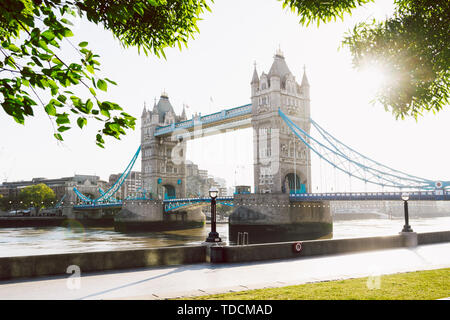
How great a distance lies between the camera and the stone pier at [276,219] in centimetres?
4403

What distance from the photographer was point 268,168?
2068 inches

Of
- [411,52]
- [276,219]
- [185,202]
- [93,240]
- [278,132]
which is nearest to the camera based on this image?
[411,52]

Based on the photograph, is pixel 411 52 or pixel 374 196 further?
pixel 374 196

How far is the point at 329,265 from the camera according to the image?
11984 millimetres

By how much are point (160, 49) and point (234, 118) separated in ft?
163

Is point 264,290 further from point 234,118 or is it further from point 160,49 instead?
point 234,118

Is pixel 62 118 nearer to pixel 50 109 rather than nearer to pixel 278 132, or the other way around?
pixel 50 109

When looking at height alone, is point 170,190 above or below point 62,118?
above

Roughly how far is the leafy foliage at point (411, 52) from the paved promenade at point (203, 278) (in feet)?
18.1

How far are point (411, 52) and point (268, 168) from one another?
39.2 m

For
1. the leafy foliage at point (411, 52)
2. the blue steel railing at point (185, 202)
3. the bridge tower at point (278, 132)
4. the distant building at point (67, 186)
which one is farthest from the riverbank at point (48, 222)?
the leafy foliage at point (411, 52)

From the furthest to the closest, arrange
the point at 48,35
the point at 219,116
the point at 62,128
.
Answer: the point at 219,116, the point at 62,128, the point at 48,35

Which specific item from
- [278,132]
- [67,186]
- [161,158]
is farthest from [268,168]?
[67,186]

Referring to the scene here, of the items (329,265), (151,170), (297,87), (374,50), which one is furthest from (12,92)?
(151,170)
